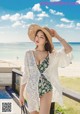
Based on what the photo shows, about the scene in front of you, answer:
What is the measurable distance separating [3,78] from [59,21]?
20.5m

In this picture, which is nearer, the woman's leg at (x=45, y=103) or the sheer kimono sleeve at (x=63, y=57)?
the woman's leg at (x=45, y=103)

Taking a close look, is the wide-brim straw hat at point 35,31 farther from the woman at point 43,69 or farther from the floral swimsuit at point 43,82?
the floral swimsuit at point 43,82

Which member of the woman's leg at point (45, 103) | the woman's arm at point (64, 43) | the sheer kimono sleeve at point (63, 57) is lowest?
the woman's leg at point (45, 103)

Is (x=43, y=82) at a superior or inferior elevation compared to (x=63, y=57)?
inferior

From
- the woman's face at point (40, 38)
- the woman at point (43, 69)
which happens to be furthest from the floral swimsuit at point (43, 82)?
the woman's face at point (40, 38)

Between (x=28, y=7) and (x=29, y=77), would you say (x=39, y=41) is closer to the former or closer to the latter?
(x=29, y=77)

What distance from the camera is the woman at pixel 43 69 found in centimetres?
231

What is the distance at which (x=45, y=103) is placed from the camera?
2279 mm

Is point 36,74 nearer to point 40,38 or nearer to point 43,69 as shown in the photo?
Result: point 43,69

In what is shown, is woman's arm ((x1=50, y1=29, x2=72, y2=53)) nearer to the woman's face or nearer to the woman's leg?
the woman's face

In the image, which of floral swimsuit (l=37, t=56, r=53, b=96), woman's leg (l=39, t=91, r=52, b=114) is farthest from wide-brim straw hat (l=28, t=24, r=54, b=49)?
woman's leg (l=39, t=91, r=52, b=114)

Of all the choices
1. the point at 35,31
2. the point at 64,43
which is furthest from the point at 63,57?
the point at 35,31

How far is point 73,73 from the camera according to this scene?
15.3 m

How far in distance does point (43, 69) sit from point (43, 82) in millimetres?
81
